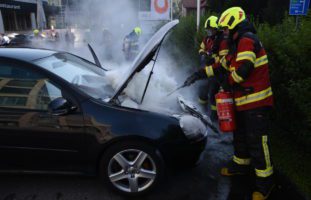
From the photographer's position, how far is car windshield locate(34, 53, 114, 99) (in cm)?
335

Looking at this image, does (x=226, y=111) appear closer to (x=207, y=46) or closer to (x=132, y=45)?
(x=207, y=46)

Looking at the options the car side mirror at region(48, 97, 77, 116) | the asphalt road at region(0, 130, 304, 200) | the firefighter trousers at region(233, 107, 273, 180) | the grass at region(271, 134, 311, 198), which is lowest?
the asphalt road at region(0, 130, 304, 200)

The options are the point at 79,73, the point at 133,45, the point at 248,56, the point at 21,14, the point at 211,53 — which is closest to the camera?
the point at 248,56

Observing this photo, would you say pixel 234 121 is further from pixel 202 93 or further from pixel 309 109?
pixel 202 93

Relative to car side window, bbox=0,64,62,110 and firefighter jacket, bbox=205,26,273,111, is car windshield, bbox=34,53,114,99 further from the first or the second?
firefighter jacket, bbox=205,26,273,111

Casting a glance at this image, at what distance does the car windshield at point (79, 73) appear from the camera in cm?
335

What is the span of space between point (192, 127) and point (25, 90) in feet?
5.75

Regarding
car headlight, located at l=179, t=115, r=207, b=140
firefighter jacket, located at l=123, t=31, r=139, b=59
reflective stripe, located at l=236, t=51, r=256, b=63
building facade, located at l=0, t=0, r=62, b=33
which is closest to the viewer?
reflective stripe, located at l=236, t=51, r=256, b=63

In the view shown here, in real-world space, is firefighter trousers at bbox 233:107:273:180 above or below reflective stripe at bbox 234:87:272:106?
below

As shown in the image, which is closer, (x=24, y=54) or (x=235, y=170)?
(x=24, y=54)

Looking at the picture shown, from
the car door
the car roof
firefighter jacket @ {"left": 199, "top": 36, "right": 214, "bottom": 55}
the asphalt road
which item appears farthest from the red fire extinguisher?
firefighter jacket @ {"left": 199, "top": 36, "right": 214, "bottom": 55}

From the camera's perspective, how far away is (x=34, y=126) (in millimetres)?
3057

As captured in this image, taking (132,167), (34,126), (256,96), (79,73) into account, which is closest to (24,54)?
(79,73)

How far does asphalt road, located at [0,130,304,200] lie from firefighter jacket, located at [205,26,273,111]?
2.96ft
